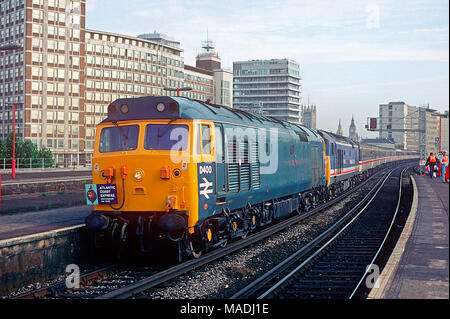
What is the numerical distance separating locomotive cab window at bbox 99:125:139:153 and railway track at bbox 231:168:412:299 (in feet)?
14.7

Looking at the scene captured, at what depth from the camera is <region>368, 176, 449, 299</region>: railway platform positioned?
877 centimetres

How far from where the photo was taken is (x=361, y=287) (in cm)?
1160

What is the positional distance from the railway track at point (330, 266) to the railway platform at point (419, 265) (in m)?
0.92

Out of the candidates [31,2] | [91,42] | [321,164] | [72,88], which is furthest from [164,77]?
[321,164]

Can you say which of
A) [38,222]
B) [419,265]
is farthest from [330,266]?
[38,222]

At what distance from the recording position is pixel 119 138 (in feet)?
45.0

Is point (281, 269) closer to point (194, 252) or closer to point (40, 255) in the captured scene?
point (194, 252)

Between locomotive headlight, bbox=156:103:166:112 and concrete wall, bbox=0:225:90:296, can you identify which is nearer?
concrete wall, bbox=0:225:90:296

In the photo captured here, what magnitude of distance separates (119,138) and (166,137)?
1.26 meters

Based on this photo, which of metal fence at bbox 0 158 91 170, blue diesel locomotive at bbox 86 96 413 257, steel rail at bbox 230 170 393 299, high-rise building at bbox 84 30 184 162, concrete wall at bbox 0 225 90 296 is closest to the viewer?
steel rail at bbox 230 170 393 299

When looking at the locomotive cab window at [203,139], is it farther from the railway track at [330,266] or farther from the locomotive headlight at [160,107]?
the railway track at [330,266]

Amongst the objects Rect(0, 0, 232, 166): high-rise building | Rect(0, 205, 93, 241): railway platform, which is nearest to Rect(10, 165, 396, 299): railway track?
Rect(0, 205, 93, 241): railway platform

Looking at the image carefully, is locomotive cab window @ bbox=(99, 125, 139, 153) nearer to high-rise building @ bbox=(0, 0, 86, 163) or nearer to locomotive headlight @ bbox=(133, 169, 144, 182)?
locomotive headlight @ bbox=(133, 169, 144, 182)

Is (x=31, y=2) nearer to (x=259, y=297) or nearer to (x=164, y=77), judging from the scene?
(x=164, y=77)
